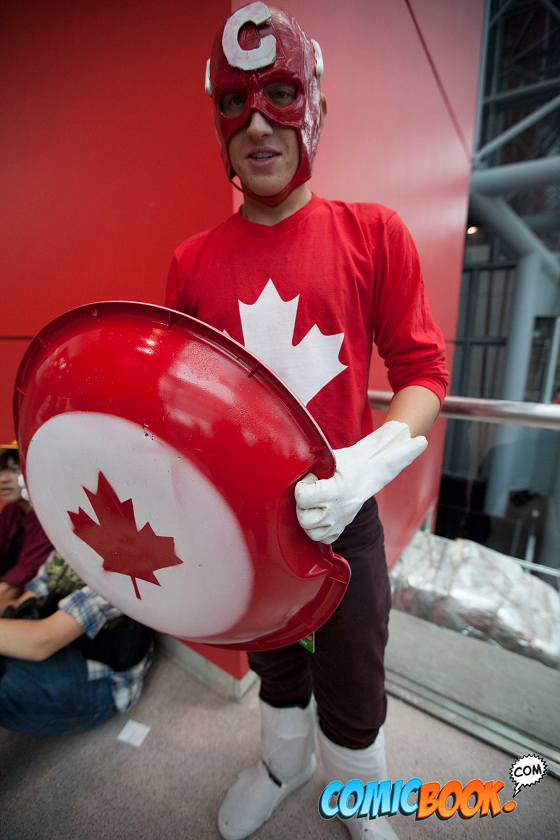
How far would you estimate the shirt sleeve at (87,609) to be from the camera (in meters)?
1.04

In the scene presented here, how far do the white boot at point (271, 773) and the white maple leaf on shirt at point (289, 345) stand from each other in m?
0.79

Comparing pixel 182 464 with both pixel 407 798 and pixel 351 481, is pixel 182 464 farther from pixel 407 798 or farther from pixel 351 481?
pixel 407 798

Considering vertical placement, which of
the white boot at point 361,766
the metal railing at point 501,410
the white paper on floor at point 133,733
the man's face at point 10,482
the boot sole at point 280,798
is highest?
the metal railing at point 501,410

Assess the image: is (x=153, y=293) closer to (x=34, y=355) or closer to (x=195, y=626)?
(x=34, y=355)

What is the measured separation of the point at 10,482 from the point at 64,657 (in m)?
0.57

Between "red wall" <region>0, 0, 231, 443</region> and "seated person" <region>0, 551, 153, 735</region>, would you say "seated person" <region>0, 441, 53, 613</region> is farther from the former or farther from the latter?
"red wall" <region>0, 0, 231, 443</region>

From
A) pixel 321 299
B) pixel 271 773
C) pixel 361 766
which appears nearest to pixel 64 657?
pixel 271 773

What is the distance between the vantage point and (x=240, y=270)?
680 millimetres

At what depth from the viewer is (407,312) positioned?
629 millimetres

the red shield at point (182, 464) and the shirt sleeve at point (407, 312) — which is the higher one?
the shirt sleeve at point (407, 312)

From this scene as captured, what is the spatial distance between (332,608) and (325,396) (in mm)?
338

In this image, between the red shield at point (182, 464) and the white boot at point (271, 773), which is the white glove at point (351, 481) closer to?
the red shield at point (182, 464)

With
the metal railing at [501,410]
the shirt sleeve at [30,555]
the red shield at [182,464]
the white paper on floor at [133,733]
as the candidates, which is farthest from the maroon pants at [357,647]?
the shirt sleeve at [30,555]

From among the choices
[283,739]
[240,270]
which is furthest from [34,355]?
[283,739]
